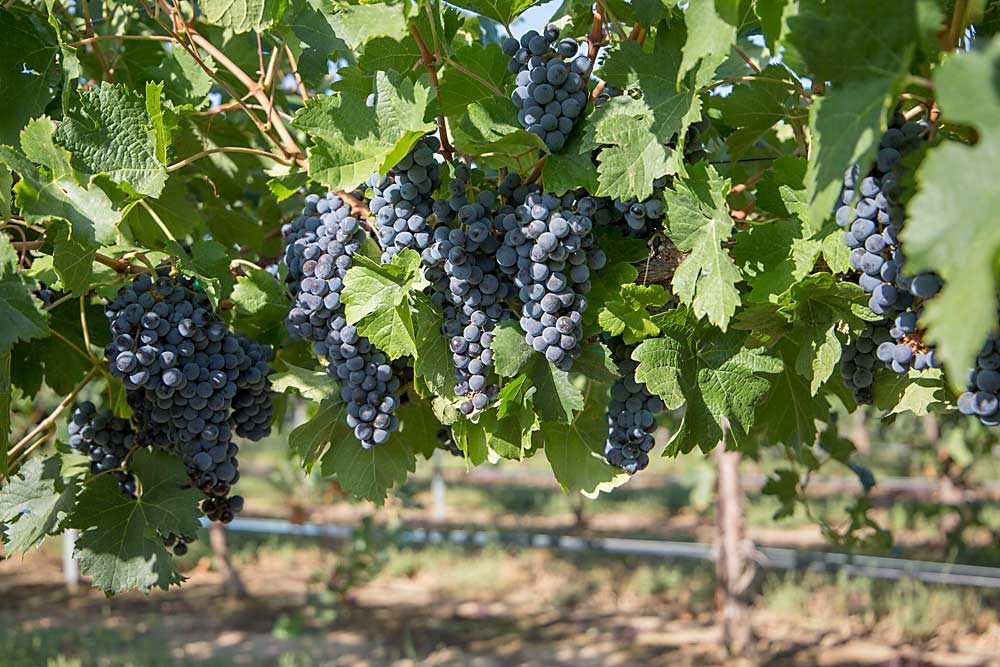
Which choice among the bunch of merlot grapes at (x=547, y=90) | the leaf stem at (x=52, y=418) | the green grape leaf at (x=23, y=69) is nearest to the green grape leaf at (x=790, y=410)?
the bunch of merlot grapes at (x=547, y=90)

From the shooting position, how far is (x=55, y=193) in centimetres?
141

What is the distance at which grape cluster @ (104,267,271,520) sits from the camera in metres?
1.51

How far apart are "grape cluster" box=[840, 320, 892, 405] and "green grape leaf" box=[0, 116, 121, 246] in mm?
1272

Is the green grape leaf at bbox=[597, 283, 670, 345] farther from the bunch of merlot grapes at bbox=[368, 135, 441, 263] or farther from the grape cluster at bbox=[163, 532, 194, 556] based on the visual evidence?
the grape cluster at bbox=[163, 532, 194, 556]

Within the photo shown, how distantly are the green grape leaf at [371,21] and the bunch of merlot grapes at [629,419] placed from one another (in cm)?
68

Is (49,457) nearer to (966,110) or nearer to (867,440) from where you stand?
(966,110)

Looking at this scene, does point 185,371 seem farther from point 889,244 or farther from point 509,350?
point 889,244

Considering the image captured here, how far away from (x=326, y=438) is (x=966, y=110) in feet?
4.34

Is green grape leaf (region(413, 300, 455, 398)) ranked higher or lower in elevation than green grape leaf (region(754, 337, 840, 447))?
higher

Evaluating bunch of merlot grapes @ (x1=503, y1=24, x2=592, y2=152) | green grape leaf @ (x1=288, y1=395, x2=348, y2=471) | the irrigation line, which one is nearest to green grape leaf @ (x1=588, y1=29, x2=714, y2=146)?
bunch of merlot grapes @ (x1=503, y1=24, x2=592, y2=152)

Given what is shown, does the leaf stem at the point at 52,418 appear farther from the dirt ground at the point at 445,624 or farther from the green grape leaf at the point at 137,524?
the dirt ground at the point at 445,624

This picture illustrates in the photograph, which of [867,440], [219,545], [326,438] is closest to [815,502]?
[867,440]

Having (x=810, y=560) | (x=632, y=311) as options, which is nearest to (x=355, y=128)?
(x=632, y=311)

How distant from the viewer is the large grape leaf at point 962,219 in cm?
66
